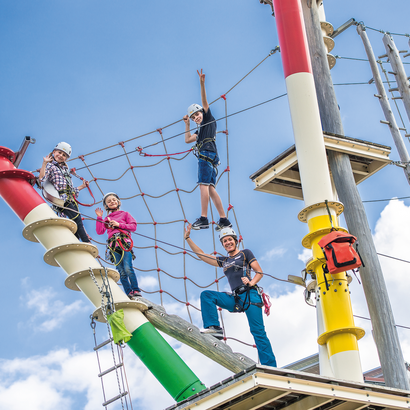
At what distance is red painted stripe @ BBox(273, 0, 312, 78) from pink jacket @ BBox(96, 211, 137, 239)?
3037 mm

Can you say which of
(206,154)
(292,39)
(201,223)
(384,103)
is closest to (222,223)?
(201,223)

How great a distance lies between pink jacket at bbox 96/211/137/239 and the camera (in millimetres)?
9090

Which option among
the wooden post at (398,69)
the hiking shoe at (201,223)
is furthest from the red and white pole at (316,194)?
the wooden post at (398,69)

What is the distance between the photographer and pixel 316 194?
7957 mm

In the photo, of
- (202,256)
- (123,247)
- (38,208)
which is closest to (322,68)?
(202,256)

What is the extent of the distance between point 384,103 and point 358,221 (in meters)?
6.34

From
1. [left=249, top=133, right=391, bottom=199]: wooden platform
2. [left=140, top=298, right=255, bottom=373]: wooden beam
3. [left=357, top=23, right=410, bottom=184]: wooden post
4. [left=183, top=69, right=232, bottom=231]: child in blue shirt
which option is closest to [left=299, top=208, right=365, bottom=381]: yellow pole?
[left=249, top=133, right=391, bottom=199]: wooden platform

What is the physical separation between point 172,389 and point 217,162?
12.5ft

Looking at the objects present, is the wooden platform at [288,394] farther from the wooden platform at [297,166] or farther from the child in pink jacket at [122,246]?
the wooden platform at [297,166]

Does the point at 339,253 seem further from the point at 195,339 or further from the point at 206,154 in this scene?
the point at 206,154

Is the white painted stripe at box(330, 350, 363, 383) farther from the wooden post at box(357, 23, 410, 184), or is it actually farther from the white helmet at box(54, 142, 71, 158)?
the wooden post at box(357, 23, 410, 184)

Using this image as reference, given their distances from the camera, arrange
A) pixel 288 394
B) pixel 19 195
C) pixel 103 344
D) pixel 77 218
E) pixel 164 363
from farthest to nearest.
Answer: pixel 77 218 → pixel 19 195 → pixel 164 363 → pixel 103 344 → pixel 288 394

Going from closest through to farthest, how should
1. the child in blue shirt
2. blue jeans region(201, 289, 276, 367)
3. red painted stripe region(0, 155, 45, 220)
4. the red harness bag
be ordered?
the red harness bag
blue jeans region(201, 289, 276, 367)
red painted stripe region(0, 155, 45, 220)
the child in blue shirt

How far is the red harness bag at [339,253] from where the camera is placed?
6977 millimetres
